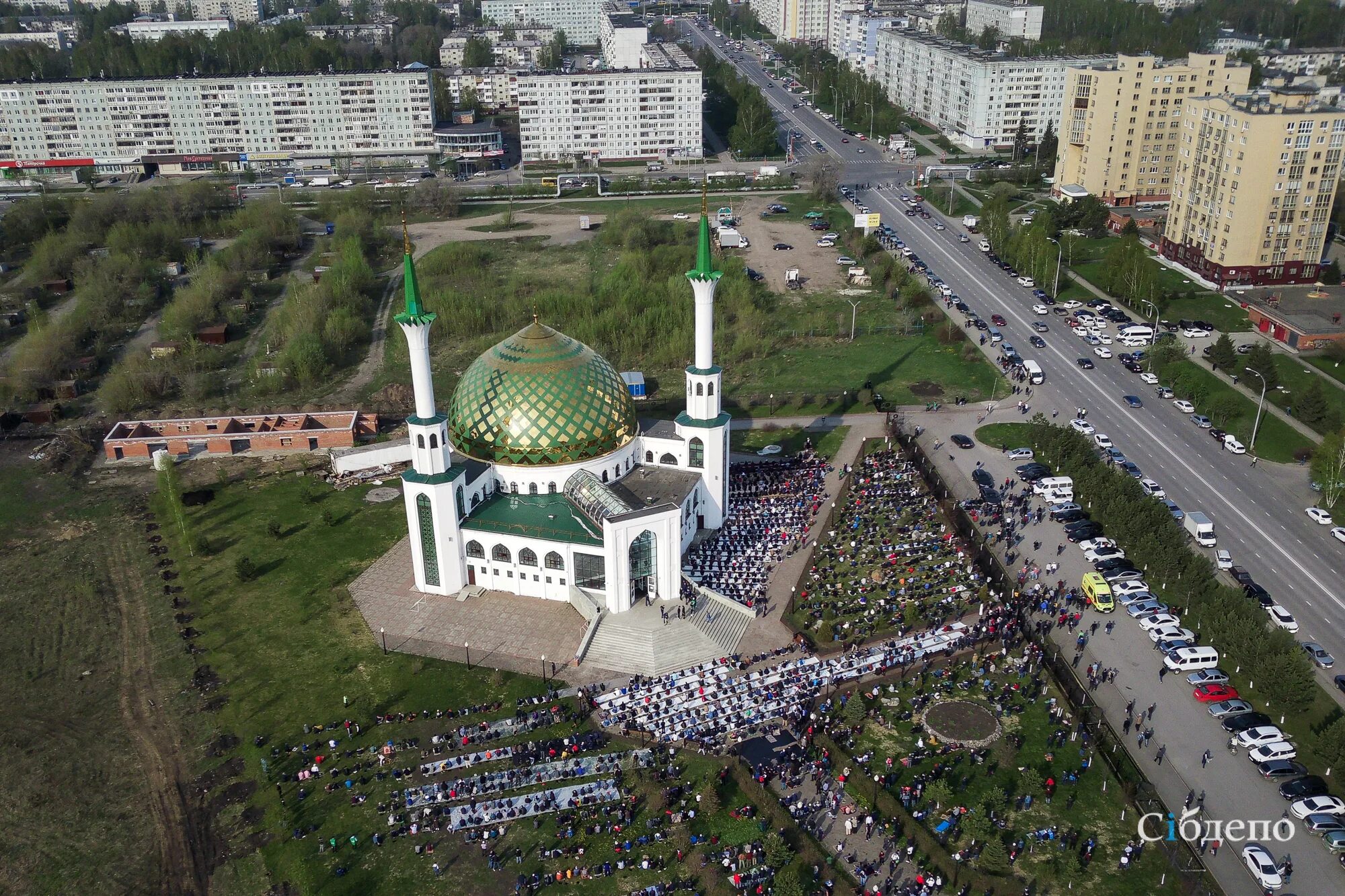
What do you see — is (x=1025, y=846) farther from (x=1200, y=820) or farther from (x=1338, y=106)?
(x=1338, y=106)

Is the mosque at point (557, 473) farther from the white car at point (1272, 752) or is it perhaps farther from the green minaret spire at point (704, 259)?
the white car at point (1272, 752)

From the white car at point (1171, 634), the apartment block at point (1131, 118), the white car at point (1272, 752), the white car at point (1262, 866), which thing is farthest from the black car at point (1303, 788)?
the apartment block at point (1131, 118)

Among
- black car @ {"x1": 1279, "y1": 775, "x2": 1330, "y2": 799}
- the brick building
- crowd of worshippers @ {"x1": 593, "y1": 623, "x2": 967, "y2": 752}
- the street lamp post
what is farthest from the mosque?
the street lamp post

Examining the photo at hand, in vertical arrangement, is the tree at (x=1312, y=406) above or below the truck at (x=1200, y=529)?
above

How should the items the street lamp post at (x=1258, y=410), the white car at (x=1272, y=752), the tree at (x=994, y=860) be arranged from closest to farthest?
the tree at (x=994, y=860) → the white car at (x=1272, y=752) → the street lamp post at (x=1258, y=410)

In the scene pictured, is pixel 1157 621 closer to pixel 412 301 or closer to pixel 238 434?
pixel 412 301

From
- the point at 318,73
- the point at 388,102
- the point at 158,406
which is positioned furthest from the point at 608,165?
the point at 158,406

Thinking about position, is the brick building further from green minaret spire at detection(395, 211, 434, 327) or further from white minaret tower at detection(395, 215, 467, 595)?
green minaret spire at detection(395, 211, 434, 327)
